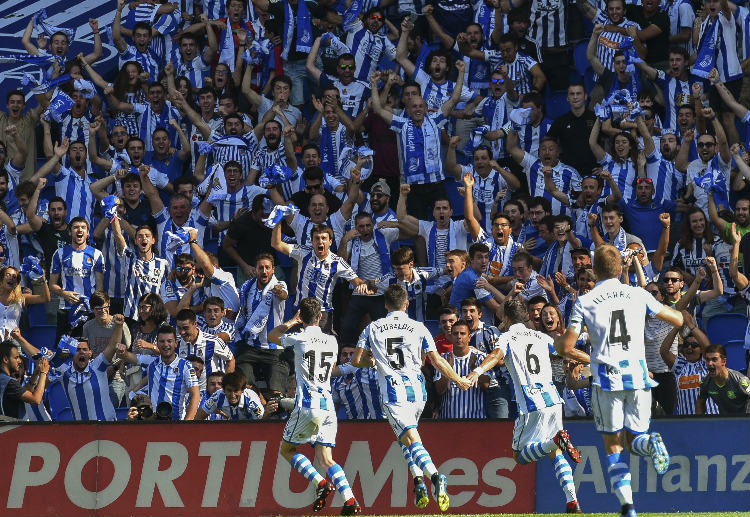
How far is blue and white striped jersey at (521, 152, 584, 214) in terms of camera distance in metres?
16.5

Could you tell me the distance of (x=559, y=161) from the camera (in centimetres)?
1705

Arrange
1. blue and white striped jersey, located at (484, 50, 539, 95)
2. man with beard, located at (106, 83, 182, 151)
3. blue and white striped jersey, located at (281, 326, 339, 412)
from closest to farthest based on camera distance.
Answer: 1. blue and white striped jersey, located at (281, 326, 339, 412)
2. blue and white striped jersey, located at (484, 50, 539, 95)
3. man with beard, located at (106, 83, 182, 151)

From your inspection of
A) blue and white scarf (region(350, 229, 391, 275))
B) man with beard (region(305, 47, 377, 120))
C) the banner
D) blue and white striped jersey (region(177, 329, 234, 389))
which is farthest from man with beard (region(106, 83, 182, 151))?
the banner

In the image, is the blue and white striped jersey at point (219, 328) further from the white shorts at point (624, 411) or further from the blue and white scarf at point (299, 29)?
the white shorts at point (624, 411)

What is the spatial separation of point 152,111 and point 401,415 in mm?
8414

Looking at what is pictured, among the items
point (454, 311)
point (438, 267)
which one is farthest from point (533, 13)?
point (454, 311)

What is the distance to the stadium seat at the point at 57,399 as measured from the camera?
14.8 metres

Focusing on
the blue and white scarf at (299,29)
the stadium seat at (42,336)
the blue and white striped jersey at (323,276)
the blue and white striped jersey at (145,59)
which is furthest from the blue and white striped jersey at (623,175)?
the stadium seat at (42,336)

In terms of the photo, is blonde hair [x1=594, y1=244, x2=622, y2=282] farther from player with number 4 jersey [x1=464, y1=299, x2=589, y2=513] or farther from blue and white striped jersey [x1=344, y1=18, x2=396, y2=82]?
blue and white striped jersey [x1=344, y1=18, x2=396, y2=82]

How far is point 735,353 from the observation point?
15.1 metres

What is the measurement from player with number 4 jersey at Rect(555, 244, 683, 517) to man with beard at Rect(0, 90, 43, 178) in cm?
1048

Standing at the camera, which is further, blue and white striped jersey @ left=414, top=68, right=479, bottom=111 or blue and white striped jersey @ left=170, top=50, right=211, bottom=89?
blue and white striped jersey @ left=170, top=50, right=211, bottom=89

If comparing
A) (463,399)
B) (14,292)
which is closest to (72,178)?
(14,292)

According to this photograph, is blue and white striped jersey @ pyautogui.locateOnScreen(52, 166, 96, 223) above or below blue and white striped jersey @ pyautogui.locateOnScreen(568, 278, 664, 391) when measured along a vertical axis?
above
